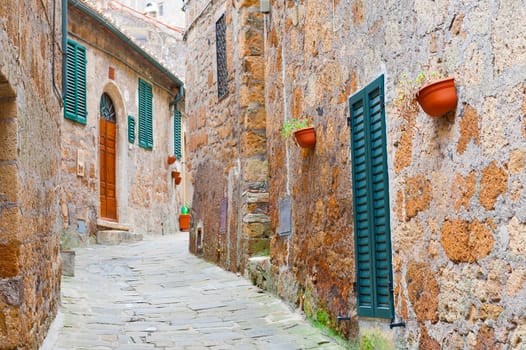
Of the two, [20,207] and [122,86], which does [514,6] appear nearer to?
[20,207]

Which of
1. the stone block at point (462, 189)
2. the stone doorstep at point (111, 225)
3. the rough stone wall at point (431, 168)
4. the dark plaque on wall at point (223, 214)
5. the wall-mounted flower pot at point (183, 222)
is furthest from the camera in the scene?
the wall-mounted flower pot at point (183, 222)

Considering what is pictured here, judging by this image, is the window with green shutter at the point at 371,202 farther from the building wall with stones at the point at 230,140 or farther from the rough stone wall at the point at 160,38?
the rough stone wall at the point at 160,38

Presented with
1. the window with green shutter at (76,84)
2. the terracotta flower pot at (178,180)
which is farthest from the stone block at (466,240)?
the terracotta flower pot at (178,180)

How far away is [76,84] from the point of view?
40.1ft

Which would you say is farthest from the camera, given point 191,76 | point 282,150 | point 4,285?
point 191,76

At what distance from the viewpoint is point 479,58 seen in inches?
122

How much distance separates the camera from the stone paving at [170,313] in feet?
17.5

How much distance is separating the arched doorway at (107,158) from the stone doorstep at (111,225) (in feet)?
0.73

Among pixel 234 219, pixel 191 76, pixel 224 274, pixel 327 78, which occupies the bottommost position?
pixel 224 274

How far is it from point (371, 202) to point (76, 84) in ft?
29.1

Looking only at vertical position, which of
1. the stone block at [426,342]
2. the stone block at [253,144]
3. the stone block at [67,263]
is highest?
the stone block at [253,144]

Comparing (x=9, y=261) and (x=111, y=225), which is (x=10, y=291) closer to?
(x=9, y=261)

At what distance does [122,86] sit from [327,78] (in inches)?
371

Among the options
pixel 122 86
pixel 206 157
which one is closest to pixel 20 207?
pixel 206 157
